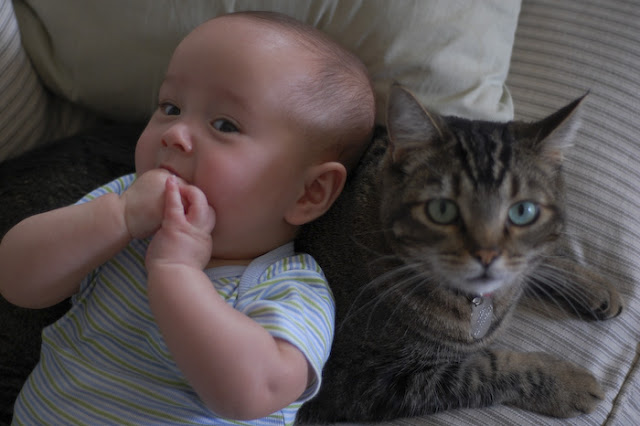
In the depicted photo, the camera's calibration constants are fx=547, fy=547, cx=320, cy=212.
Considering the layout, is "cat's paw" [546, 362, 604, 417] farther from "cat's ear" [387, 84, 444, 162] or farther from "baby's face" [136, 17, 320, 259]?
"baby's face" [136, 17, 320, 259]

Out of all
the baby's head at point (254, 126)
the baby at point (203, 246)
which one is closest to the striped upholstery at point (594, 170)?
the baby at point (203, 246)

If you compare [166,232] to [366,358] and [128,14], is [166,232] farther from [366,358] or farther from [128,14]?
[128,14]

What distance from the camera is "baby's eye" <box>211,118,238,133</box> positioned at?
0.96 m

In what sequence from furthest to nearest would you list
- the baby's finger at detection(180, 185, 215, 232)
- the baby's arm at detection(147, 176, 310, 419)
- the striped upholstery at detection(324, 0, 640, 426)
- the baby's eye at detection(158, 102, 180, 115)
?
the striped upholstery at detection(324, 0, 640, 426) → the baby's eye at detection(158, 102, 180, 115) → the baby's finger at detection(180, 185, 215, 232) → the baby's arm at detection(147, 176, 310, 419)

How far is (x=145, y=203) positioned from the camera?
2.99ft

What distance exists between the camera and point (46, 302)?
3.33 feet

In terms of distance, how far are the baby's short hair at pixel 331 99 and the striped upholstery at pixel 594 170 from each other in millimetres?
541

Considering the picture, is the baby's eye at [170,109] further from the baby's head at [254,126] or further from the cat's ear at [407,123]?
the cat's ear at [407,123]

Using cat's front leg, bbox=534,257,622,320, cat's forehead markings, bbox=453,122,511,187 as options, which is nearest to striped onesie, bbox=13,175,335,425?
cat's forehead markings, bbox=453,122,511,187

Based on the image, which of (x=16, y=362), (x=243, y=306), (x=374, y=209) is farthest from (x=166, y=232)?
(x=16, y=362)

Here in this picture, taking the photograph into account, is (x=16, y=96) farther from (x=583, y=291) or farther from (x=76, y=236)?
(x=583, y=291)

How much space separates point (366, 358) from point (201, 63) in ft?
2.08

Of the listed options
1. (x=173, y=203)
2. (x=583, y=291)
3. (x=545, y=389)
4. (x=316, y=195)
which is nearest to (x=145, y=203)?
(x=173, y=203)

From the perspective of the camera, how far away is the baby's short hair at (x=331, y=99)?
99 centimetres
